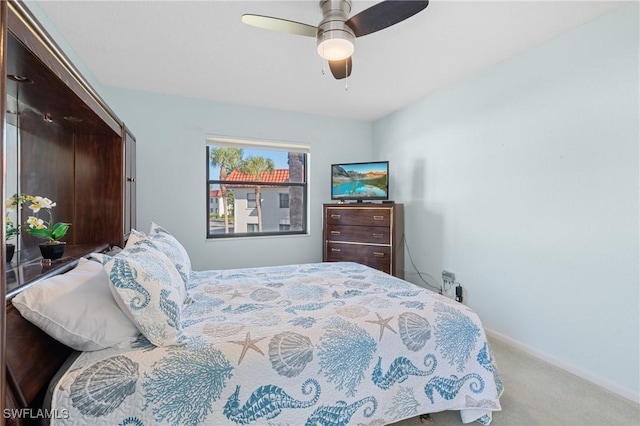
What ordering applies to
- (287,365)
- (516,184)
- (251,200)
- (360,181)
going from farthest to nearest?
(251,200) < (360,181) < (516,184) < (287,365)

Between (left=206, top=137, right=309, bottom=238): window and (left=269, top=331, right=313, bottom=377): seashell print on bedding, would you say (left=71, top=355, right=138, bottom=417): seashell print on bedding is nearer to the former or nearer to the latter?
(left=269, top=331, right=313, bottom=377): seashell print on bedding

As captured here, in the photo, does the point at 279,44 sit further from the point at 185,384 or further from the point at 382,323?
the point at 185,384

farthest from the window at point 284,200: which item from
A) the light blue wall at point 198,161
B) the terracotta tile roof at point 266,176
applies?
the light blue wall at point 198,161

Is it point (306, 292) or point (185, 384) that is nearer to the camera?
point (185, 384)

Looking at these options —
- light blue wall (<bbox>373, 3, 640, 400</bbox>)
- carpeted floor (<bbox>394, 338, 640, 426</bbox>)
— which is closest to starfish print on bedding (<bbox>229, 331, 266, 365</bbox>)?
carpeted floor (<bbox>394, 338, 640, 426</bbox>)

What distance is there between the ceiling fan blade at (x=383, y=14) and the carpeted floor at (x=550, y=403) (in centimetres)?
213

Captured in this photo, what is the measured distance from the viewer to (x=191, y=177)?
3551 millimetres

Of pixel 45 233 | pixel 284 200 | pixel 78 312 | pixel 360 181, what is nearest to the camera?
pixel 78 312

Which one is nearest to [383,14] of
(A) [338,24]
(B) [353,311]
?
(A) [338,24]

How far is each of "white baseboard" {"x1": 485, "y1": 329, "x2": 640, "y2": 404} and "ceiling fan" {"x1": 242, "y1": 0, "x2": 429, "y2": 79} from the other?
101 inches

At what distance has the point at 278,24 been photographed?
1.73 meters

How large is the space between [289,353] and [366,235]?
8.04 feet

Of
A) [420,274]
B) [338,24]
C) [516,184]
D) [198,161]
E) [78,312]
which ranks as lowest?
[420,274]

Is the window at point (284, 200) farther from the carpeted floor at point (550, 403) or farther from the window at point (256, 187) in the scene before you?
the carpeted floor at point (550, 403)
